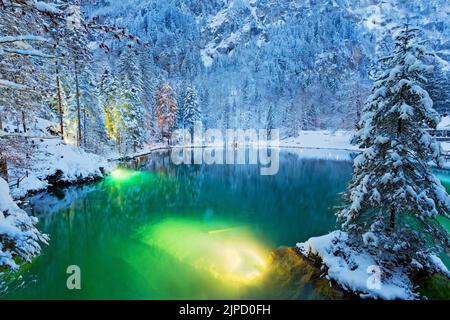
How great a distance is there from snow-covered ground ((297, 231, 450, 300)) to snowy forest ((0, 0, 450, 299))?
41 mm

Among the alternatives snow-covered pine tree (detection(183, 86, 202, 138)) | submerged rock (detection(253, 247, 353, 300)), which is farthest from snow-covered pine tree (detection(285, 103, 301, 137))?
submerged rock (detection(253, 247, 353, 300))

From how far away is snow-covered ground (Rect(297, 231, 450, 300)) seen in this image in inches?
291

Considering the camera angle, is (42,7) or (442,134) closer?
(42,7)

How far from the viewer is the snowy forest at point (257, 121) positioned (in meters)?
4.96

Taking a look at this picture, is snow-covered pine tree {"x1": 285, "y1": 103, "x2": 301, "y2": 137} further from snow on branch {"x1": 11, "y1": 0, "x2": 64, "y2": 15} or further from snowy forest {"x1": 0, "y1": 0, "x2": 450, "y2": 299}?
snow on branch {"x1": 11, "y1": 0, "x2": 64, "y2": 15}

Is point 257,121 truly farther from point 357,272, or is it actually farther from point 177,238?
point 357,272

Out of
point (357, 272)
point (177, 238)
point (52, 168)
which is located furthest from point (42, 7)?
point (52, 168)

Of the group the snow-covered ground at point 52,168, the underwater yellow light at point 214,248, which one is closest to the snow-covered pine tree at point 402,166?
the underwater yellow light at point 214,248

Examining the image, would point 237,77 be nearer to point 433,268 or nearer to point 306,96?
point 306,96

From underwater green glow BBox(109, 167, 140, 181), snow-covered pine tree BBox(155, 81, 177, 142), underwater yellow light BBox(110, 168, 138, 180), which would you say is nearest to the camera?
underwater green glow BBox(109, 167, 140, 181)

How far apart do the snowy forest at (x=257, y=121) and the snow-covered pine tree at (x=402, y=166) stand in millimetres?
38

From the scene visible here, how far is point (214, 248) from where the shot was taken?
12.0 metres

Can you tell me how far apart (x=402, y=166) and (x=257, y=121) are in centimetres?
9387

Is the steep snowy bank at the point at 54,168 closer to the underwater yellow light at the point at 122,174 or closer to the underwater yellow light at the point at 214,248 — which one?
the underwater yellow light at the point at 122,174
